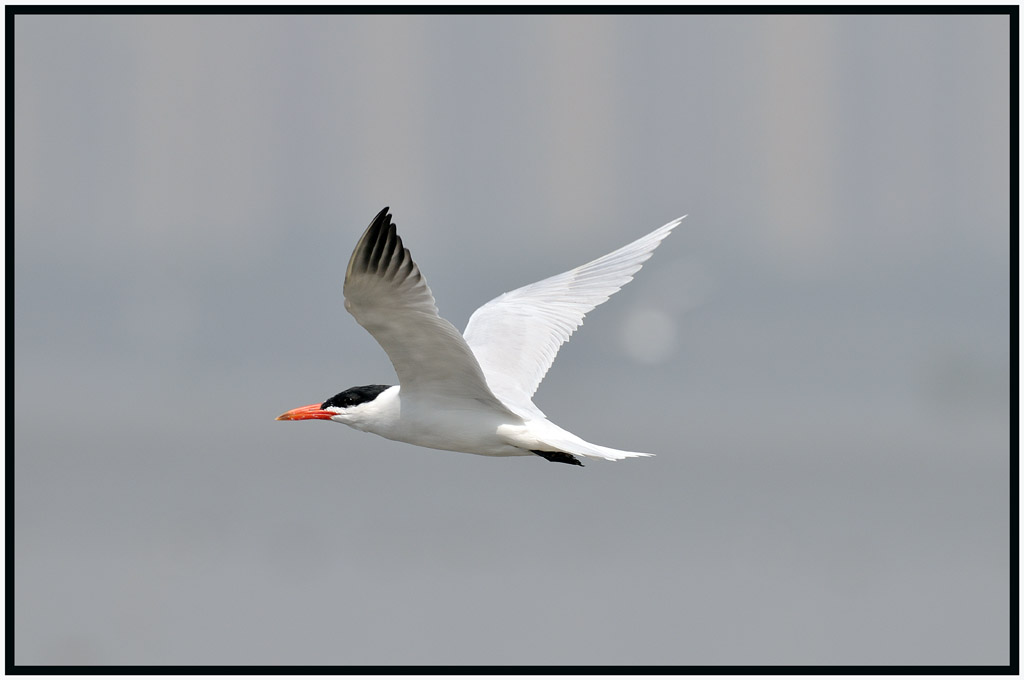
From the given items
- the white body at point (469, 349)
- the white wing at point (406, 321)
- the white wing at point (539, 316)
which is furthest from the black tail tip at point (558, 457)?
the white wing at point (539, 316)

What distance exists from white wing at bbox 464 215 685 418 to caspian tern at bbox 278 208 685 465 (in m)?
0.01

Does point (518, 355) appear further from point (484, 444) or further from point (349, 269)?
point (349, 269)

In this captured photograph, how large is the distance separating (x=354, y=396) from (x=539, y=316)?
1946 mm

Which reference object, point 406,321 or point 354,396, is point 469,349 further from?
point 354,396

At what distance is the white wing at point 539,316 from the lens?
328 inches

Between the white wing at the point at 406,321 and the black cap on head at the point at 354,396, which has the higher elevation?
the white wing at the point at 406,321

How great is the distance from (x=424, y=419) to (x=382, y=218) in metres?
1.64

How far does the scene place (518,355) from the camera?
8.44 metres

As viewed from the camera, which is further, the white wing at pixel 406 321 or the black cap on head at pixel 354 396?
the black cap on head at pixel 354 396

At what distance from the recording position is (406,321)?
630cm

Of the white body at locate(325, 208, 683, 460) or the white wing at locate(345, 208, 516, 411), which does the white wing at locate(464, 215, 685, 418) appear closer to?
the white body at locate(325, 208, 683, 460)

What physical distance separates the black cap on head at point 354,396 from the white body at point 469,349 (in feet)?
0.11

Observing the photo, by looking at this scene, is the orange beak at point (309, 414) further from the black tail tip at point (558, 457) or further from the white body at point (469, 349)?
the black tail tip at point (558, 457)

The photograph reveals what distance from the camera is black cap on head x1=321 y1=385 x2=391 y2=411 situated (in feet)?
24.0
